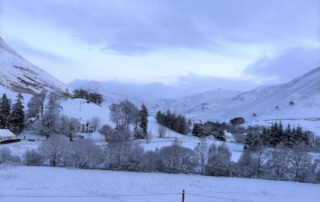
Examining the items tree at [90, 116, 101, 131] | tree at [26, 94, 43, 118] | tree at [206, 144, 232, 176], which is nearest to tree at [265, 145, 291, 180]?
tree at [206, 144, 232, 176]

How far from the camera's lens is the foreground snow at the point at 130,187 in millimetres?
40969

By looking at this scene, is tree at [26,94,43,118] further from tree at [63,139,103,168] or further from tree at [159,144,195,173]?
tree at [159,144,195,173]

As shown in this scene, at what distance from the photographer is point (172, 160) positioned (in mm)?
63250

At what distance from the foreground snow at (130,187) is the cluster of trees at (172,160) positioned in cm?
384

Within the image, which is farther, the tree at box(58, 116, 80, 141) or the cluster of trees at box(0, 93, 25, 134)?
the tree at box(58, 116, 80, 141)

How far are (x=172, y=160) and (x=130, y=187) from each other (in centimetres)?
1682

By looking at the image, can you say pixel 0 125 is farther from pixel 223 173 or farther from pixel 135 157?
pixel 223 173

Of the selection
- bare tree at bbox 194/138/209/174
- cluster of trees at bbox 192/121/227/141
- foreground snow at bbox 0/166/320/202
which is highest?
cluster of trees at bbox 192/121/227/141

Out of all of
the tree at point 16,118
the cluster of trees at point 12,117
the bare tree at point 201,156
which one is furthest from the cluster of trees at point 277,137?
the cluster of trees at point 12,117

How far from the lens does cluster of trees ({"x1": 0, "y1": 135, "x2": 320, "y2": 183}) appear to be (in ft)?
208

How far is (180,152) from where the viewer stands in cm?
6400

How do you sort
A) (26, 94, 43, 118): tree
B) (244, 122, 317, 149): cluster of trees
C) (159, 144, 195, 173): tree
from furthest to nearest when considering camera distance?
(26, 94, 43, 118): tree → (244, 122, 317, 149): cluster of trees → (159, 144, 195, 173): tree

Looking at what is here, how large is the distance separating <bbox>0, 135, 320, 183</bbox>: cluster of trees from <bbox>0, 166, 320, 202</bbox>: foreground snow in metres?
3.84

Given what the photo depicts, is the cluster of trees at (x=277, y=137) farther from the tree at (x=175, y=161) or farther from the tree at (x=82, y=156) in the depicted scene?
the tree at (x=82, y=156)
